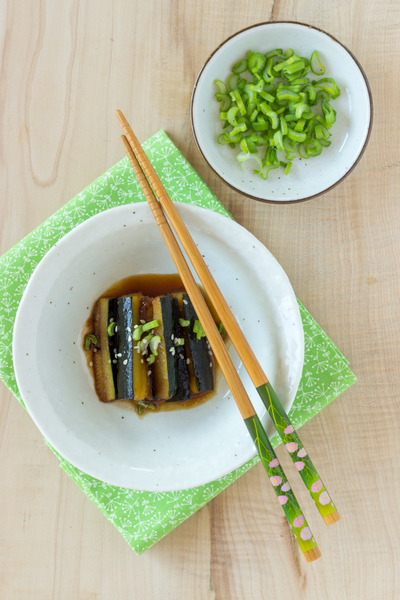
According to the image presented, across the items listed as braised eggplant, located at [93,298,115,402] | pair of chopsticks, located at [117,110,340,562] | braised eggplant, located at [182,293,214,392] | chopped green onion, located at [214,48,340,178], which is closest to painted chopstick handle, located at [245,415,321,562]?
pair of chopsticks, located at [117,110,340,562]

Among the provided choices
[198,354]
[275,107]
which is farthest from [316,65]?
[198,354]

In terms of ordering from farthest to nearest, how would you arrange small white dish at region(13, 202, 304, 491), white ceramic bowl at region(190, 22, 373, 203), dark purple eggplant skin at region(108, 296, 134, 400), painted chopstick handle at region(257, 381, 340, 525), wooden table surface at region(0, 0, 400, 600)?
wooden table surface at region(0, 0, 400, 600) → white ceramic bowl at region(190, 22, 373, 203) → dark purple eggplant skin at region(108, 296, 134, 400) → small white dish at region(13, 202, 304, 491) → painted chopstick handle at region(257, 381, 340, 525)

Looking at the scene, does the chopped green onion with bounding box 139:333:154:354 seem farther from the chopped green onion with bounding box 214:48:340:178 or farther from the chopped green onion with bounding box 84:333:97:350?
the chopped green onion with bounding box 214:48:340:178

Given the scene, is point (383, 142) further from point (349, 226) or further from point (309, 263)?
point (309, 263)

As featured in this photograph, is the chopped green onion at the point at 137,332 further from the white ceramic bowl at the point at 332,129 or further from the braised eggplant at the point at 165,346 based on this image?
the white ceramic bowl at the point at 332,129

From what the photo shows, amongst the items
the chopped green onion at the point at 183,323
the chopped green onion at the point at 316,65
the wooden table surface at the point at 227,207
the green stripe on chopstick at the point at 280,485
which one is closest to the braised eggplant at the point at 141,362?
the chopped green onion at the point at 183,323
